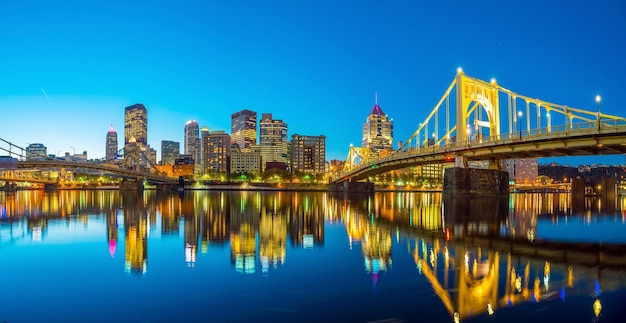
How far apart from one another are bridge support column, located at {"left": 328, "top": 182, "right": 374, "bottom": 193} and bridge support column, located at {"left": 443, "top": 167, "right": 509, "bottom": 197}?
158ft

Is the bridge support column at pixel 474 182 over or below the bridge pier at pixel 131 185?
over

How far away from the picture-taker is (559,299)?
8969 mm

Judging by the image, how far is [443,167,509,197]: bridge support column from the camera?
176 feet

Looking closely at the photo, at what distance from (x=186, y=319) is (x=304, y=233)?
12.9m

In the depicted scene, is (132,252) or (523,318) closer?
(523,318)

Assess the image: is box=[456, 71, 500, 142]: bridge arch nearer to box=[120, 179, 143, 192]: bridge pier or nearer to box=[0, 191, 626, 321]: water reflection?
box=[0, 191, 626, 321]: water reflection

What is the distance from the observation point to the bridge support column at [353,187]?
341 feet

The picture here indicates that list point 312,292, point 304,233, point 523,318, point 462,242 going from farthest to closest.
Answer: point 304,233, point 462,242, point 312,292, point 523,318

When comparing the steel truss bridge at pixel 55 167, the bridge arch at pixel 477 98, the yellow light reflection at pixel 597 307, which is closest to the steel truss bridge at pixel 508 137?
the bridge arch at pixel 477 98

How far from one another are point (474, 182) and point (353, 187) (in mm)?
50770

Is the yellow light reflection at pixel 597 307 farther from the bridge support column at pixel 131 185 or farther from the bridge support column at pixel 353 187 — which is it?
the bridge support column at pixel 131 185

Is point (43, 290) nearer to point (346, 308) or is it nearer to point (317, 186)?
point (346, 308)

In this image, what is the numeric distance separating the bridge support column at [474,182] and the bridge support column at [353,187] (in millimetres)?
48243

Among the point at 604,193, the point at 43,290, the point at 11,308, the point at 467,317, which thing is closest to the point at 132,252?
the point at 43,290
